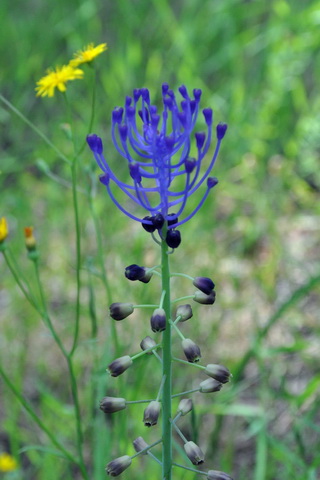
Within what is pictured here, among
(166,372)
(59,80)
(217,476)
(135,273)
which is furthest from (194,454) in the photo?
(59,80)

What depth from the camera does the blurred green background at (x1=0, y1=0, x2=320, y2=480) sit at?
2666 mm

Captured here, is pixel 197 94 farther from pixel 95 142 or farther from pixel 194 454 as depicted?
pixel 194 454

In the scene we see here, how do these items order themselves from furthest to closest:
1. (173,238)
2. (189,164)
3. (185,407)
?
(185,407)
(173,238)
(189,164)

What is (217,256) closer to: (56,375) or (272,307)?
(272,307)

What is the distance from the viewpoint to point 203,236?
3.74 m

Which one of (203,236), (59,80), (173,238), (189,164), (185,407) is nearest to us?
(189,164)

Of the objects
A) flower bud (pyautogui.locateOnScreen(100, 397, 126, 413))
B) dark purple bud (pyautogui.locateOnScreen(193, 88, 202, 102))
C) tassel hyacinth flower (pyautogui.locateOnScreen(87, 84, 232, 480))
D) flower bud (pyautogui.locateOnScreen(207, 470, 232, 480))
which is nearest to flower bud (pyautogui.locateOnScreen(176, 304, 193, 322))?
tassel hyacinth flower (pyautogui.locateOnScreen(87, 84, 232, 480))

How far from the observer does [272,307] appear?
137 inches

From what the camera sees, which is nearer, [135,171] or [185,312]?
[135,171]

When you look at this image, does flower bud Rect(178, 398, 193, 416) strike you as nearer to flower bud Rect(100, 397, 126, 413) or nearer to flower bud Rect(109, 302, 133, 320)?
flower bud Rect(100, 397, 126, 413)

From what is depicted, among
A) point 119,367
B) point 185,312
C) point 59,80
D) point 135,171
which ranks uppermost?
point 59,80

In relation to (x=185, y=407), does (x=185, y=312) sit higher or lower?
higher

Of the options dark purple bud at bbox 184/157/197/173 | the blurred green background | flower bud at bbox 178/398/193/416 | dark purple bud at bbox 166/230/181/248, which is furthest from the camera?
the blurred green background

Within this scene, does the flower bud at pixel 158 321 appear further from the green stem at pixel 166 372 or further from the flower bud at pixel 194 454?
the flower bud at pixel 194 454
